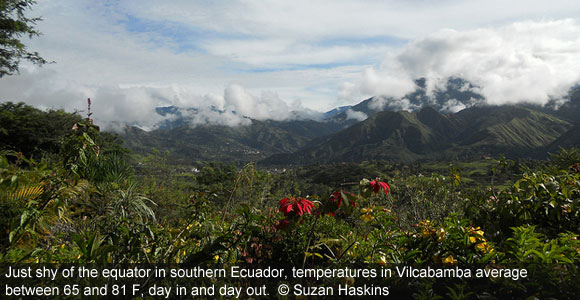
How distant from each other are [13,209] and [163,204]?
4214 millimetres

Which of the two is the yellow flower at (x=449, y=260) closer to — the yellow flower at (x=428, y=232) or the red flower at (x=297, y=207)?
the yellow flower at (x=428, y=232)

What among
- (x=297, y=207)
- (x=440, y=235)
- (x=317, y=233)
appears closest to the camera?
(x=297, y=207)

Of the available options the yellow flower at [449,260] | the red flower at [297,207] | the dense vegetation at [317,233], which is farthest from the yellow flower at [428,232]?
the red flower at [297,207]

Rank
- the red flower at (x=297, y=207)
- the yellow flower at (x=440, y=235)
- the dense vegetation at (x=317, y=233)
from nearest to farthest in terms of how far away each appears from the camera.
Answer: the dense vegetation at (x=317, y=233) → the red flower at (x=297, y=207) → the yellow flower at (x=440, y=235)

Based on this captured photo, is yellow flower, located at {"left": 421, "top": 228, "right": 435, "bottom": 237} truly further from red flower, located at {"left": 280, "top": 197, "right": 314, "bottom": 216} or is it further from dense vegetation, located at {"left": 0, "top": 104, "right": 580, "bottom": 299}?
red flower, located at {"left": 280, "top": 197, "right": 314, "bottom": 216}

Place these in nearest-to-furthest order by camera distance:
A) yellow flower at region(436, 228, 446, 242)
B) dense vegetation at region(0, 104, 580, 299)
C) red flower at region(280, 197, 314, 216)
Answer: dense vegetation at region(0, 104, 580, 299) < red flower at region(280, 197, 314, 216) < yellow flower at region(436, 228, 446, 242)

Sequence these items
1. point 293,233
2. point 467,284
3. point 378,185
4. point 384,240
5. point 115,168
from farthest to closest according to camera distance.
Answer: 1. point 115,168
2. point 293,233
3. point 384,240
4. point 378,185
5. point 467,284

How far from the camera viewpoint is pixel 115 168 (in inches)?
236

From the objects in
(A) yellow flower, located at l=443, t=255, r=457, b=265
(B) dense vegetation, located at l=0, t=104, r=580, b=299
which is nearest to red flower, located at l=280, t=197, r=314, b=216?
(B) dense vegetation, located at l=0, t=104, r=580, b=299

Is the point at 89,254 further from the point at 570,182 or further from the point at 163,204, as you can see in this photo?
the point at 163,204

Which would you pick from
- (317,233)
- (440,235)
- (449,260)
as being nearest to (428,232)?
(440,235)

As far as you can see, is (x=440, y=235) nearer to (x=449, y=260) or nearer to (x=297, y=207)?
(x=449, y=260)

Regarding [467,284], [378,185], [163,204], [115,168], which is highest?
[378,185]

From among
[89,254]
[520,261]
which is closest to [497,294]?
[520,261]
